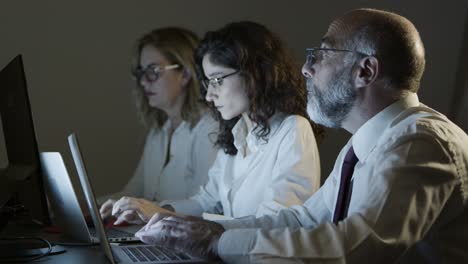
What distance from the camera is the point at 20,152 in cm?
185

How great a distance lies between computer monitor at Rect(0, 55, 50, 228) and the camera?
170cm

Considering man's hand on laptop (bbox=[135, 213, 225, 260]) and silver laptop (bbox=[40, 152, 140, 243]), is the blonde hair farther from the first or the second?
man's hand on laptop (bbox=[135, 213, 225, 260])

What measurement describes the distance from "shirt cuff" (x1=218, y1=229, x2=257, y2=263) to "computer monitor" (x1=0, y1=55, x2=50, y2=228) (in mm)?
554

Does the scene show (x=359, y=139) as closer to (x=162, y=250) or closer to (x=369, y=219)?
(x=369, y=219)

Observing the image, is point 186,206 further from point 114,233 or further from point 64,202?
point 64,202

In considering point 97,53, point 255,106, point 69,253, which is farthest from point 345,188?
point 97,53

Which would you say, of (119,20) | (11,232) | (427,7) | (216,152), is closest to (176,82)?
(216,152)

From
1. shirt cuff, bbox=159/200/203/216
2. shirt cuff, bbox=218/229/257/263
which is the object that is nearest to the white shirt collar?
shirt cuff, bbox=218/229/257/263

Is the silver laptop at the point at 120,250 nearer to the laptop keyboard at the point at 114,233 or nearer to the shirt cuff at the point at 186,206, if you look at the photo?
the laptop keyboard at the point at 114,233

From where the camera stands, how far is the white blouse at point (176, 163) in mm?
3012

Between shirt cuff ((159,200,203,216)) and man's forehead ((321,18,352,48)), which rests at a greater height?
man's forehead ((321,18,352,48))

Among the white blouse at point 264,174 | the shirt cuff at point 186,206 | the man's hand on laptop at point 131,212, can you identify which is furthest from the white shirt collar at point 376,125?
the shirt cuff at point 186,206

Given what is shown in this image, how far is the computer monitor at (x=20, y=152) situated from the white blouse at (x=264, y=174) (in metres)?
0.74

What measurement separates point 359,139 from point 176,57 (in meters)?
1.67
